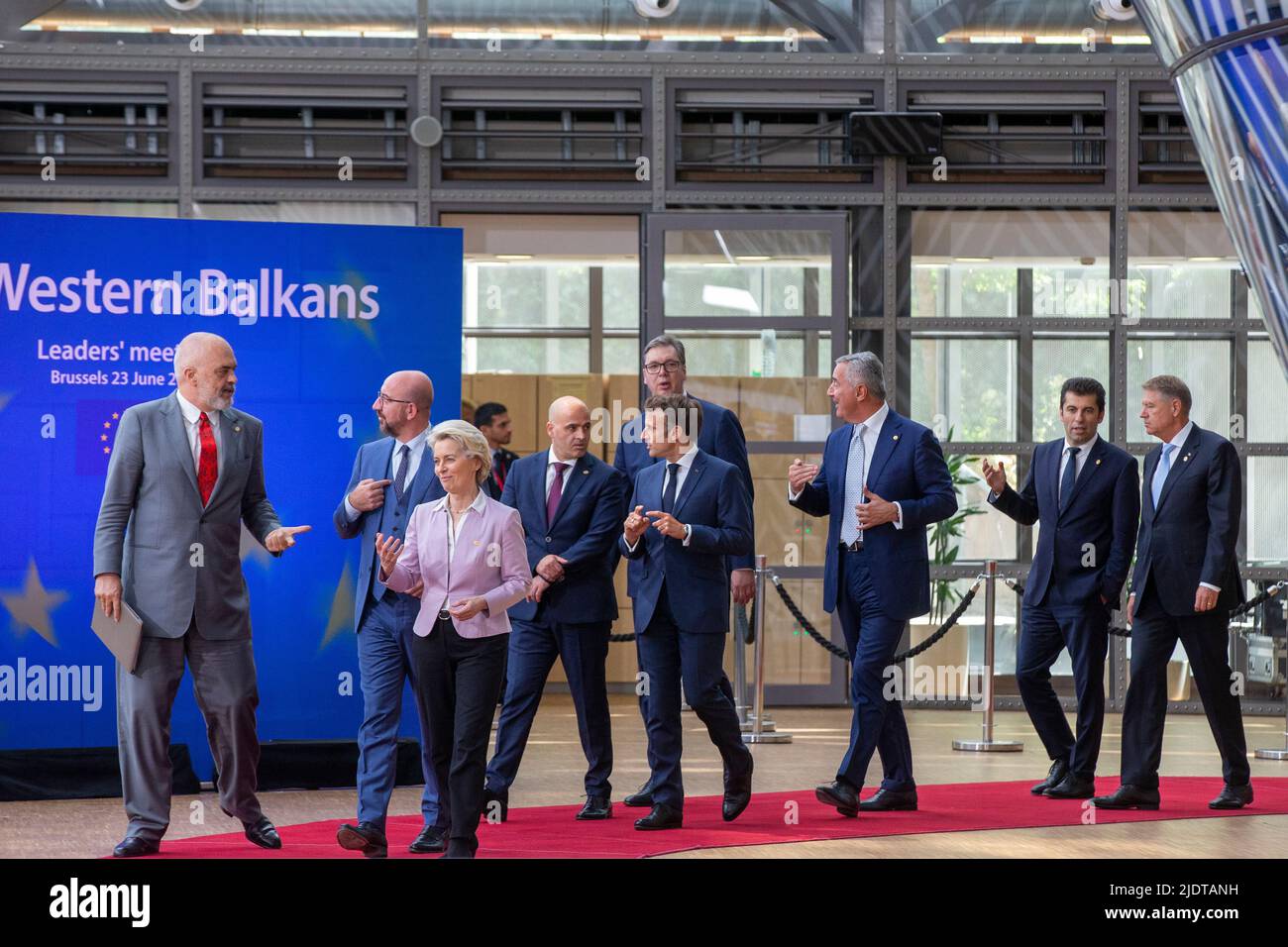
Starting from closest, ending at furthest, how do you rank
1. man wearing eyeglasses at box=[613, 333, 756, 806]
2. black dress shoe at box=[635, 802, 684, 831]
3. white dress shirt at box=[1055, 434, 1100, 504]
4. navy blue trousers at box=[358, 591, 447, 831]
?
navy blue trousers at box=[358, 591, 447, 831]
black dress shoe at box=[635, 802, 684, 831]
man wearing eyeglasses at box=[613, 333, 756, 806]
white dress shirt at box=[1055, 434, 1100, 504]

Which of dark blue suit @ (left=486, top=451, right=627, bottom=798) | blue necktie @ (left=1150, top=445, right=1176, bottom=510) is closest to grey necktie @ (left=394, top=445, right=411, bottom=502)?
dark blue suit @ (left=486, top=451, right=627, bottom=798)

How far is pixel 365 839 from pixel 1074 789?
3.07 meters

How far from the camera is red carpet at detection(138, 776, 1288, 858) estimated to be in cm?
527

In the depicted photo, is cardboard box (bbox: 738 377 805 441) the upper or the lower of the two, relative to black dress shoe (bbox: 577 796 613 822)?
upper

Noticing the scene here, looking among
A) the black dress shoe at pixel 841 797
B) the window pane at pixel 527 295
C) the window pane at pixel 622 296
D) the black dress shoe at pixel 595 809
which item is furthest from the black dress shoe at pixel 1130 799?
the window pane at pixel 527 295

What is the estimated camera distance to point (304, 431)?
6801 millimetres

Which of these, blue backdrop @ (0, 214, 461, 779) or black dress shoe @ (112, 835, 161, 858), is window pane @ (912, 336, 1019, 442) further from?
black dress shoe @ (112, 835, 161, 858)

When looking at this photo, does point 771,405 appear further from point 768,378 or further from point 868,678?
point 868,678

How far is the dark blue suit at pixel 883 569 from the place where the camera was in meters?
5.94

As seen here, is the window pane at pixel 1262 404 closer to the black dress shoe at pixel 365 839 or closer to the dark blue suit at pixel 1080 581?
the dark blue suit at pixel 1080 581

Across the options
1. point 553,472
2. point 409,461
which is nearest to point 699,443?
point 553,472

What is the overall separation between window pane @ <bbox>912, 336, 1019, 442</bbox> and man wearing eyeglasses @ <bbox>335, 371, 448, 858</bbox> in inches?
209

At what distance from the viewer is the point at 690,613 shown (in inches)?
232
